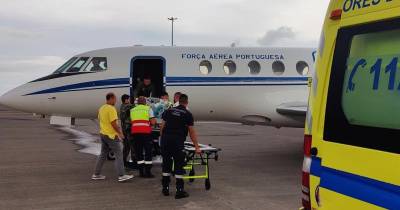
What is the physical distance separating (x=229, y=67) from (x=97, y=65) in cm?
393

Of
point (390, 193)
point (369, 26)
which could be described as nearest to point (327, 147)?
point (390, 193)

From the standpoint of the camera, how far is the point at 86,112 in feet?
43.6

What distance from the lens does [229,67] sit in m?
13.6

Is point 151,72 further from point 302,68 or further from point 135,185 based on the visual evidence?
point 135,185

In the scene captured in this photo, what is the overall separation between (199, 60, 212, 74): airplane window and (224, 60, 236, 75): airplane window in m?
0.49

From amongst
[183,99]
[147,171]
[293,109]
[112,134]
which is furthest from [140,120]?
[293,109]

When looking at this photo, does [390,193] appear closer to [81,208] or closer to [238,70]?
[81,208]

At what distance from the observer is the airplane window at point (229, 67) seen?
1354 centimetres

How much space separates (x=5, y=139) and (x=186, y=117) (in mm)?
13849

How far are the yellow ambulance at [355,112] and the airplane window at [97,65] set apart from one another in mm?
10366

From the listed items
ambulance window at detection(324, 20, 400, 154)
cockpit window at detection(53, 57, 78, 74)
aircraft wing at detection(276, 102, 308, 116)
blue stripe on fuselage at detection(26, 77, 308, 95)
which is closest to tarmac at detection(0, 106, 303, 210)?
aircraft wing at detection(276, 102, 308, 116)

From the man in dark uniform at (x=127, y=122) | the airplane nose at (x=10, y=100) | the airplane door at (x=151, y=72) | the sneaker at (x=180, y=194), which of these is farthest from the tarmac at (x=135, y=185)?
the airplane door at (x=151, y=72)

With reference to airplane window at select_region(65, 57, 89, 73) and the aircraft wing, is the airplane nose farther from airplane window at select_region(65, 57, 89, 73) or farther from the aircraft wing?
the aircraft wing

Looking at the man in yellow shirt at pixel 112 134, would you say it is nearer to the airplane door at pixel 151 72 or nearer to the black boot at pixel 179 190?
the black boot at pixel 179 190
